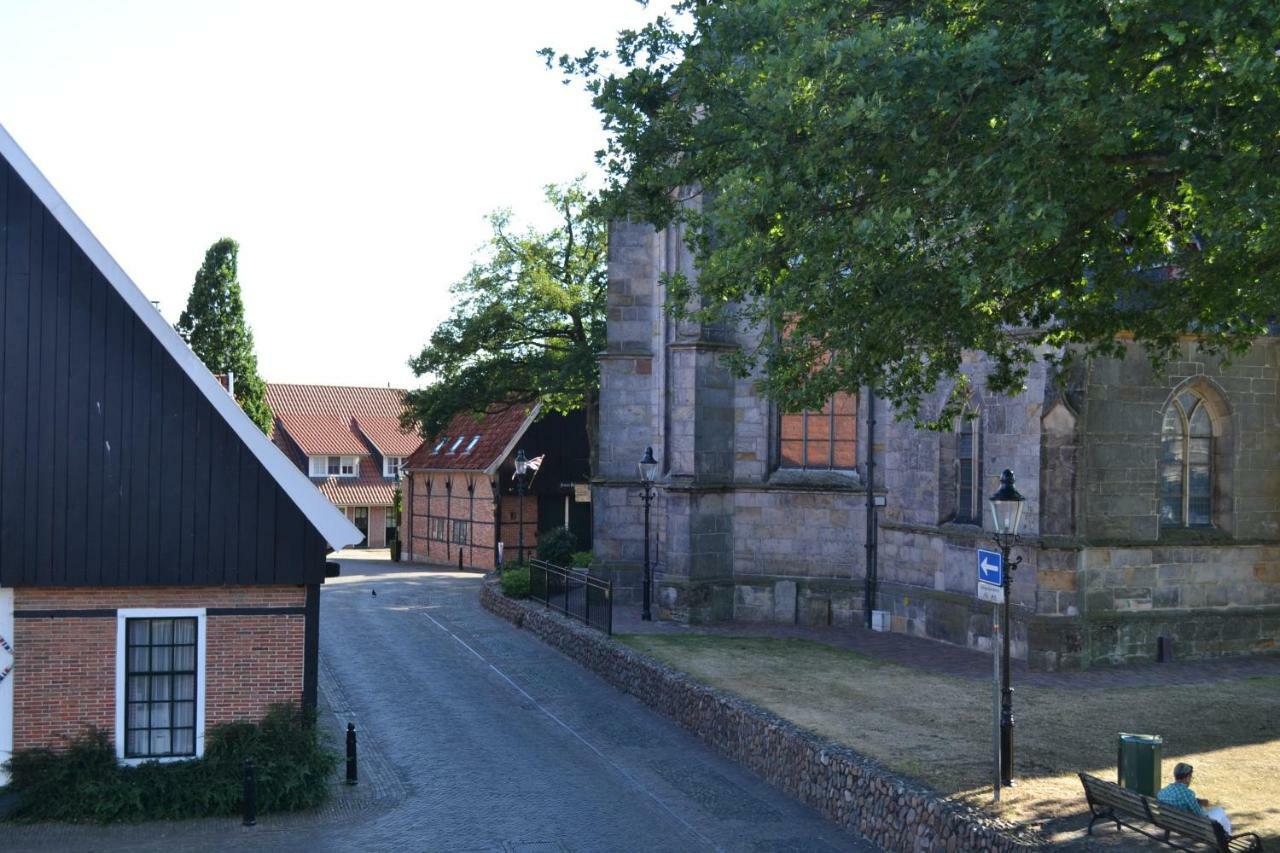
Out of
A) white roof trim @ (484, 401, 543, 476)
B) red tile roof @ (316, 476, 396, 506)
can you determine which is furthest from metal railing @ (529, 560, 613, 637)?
red tile roof @ (316, 476, 396, 506)

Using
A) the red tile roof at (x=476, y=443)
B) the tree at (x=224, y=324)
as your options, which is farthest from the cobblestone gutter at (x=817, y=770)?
the tree at (x=224, y=324)

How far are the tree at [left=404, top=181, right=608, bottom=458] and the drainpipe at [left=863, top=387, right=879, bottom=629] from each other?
499 inches

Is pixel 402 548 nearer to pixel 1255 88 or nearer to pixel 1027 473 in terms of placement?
pixel 1027 473

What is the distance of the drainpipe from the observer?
26.4m

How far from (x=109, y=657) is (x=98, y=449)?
96.5 inches

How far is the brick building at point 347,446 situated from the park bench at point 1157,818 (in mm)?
51546

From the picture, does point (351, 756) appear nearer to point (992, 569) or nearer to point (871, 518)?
point (992, 569)

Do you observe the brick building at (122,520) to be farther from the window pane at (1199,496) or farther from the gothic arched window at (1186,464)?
Result: the window pane at (1199,496)

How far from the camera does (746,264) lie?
1362cm

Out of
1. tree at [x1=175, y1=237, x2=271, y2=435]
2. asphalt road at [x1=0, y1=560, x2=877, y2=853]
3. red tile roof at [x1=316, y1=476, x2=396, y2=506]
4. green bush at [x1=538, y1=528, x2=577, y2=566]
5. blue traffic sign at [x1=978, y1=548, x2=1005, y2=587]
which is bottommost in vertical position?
asphalt road at [x1=0, y1=560, x2=877, y2=853]

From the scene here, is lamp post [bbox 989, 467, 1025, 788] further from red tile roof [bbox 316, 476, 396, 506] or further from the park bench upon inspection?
red tile roof [bbox 316, 476, 396, 506]

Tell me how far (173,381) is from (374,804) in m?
5.63

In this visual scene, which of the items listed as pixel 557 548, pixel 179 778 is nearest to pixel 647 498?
pixel 557 548

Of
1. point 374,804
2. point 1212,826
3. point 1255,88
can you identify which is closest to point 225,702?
point 374,804
